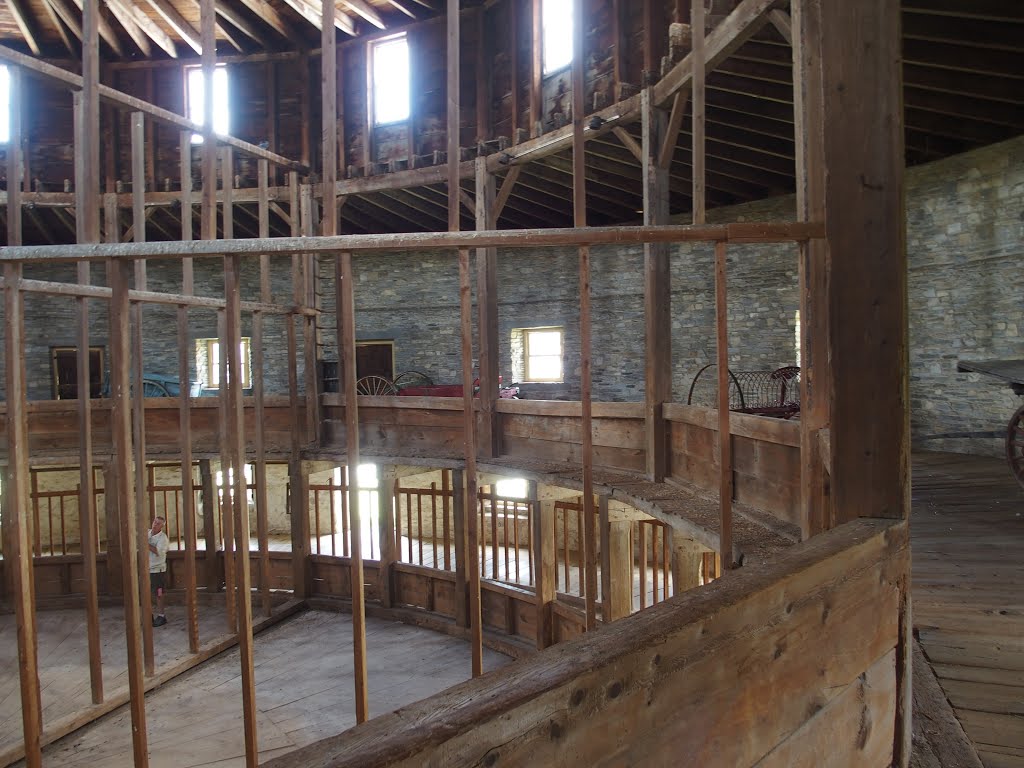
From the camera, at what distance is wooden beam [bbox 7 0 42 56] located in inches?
424

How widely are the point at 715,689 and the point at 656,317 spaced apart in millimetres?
4832

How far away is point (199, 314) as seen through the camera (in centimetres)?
1456

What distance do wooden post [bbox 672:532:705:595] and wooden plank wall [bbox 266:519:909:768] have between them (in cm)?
426

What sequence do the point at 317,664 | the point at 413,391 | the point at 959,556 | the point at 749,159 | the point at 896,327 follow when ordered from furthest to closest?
the point at 413,391 → the point at 749,159 → the point at 317,664 → the point at 959,556 → the point at 896,327

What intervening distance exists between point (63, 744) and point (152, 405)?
181 inches

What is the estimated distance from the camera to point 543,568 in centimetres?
804

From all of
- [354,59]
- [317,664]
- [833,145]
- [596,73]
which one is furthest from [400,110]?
[833,145]

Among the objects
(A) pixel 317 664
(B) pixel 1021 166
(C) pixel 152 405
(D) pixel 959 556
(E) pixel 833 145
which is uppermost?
(B) pixel 1021 166

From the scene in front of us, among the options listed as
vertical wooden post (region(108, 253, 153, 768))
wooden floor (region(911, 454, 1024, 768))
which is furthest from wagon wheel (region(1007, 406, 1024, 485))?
vertical wooden post (region(108, 253, 153, 768))

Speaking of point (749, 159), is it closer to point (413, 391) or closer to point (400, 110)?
point (400, 110)

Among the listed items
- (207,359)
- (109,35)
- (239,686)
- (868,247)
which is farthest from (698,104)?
(207,359)

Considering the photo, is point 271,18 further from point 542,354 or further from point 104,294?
point 104,294

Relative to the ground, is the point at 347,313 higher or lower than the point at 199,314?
lower

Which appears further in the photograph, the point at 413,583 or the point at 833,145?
the point at 413,583
